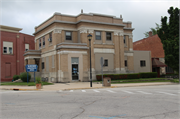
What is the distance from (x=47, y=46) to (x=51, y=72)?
15.8ft

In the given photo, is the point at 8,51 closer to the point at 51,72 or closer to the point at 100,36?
the point at 51,72

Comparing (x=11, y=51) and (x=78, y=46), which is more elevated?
(x=11, y=51)

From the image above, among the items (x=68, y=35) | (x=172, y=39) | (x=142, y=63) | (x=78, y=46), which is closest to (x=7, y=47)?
(x=68, y=35)

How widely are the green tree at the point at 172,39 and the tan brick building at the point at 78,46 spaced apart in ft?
22.1

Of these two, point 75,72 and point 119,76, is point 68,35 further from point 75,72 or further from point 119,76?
point 119,76

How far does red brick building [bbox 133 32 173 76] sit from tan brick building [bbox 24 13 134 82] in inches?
330

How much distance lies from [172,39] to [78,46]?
14.3 metres

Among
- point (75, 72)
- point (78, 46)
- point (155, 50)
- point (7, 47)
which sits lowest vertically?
point (75, 72)

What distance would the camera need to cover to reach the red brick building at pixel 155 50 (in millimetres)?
38438

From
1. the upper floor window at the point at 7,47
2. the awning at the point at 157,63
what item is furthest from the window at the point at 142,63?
the upper floor window at the point at 7,47

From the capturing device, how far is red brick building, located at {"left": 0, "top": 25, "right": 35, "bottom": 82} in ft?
126

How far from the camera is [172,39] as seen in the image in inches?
1175

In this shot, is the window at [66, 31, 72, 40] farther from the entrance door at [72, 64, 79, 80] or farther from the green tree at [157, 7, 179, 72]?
the green tree at [157, 7, 179, 72]

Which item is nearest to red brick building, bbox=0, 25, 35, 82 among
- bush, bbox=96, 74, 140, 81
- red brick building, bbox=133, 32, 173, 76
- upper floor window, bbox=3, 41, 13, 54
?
upper floor window, bbox=3, 41, 13, 54
